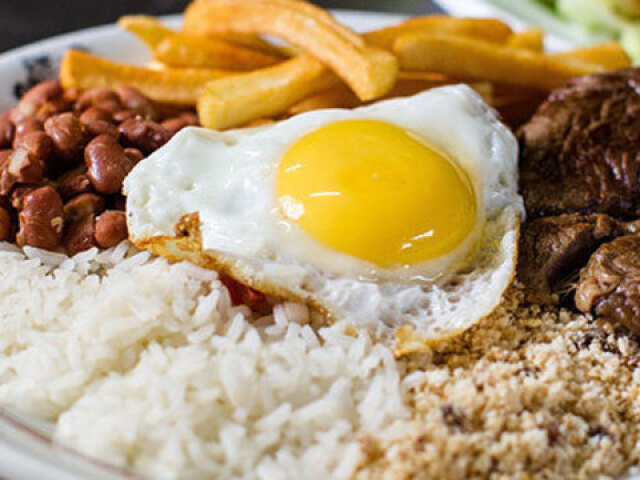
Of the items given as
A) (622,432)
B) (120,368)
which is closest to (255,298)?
(120,368)

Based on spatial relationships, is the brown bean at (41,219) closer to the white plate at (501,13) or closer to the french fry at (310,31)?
the french fry at (310,31)

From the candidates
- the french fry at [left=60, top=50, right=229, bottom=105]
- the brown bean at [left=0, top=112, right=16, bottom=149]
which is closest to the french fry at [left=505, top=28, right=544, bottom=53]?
the french fry at [left=60, top=50, right=229, bottom=105]

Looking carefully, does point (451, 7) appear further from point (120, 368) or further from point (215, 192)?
point (120, 368)

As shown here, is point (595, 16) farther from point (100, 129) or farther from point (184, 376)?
point (184, 376)

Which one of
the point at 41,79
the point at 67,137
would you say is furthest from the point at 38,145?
the point at 41,79

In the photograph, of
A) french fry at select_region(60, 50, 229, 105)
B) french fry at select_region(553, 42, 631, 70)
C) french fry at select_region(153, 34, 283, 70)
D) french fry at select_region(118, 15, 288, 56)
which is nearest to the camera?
french fry at select_region(60, 50, 229, 105)

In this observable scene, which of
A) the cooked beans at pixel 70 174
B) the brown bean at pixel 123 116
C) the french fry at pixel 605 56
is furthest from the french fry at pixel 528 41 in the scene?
the brown bean at pixel 123 116

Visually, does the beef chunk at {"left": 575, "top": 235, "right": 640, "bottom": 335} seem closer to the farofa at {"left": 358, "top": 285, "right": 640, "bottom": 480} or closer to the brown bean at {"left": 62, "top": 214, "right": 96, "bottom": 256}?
the farofa at {"left": 358, "top": 285, "right": 640, "bottom": 480}
